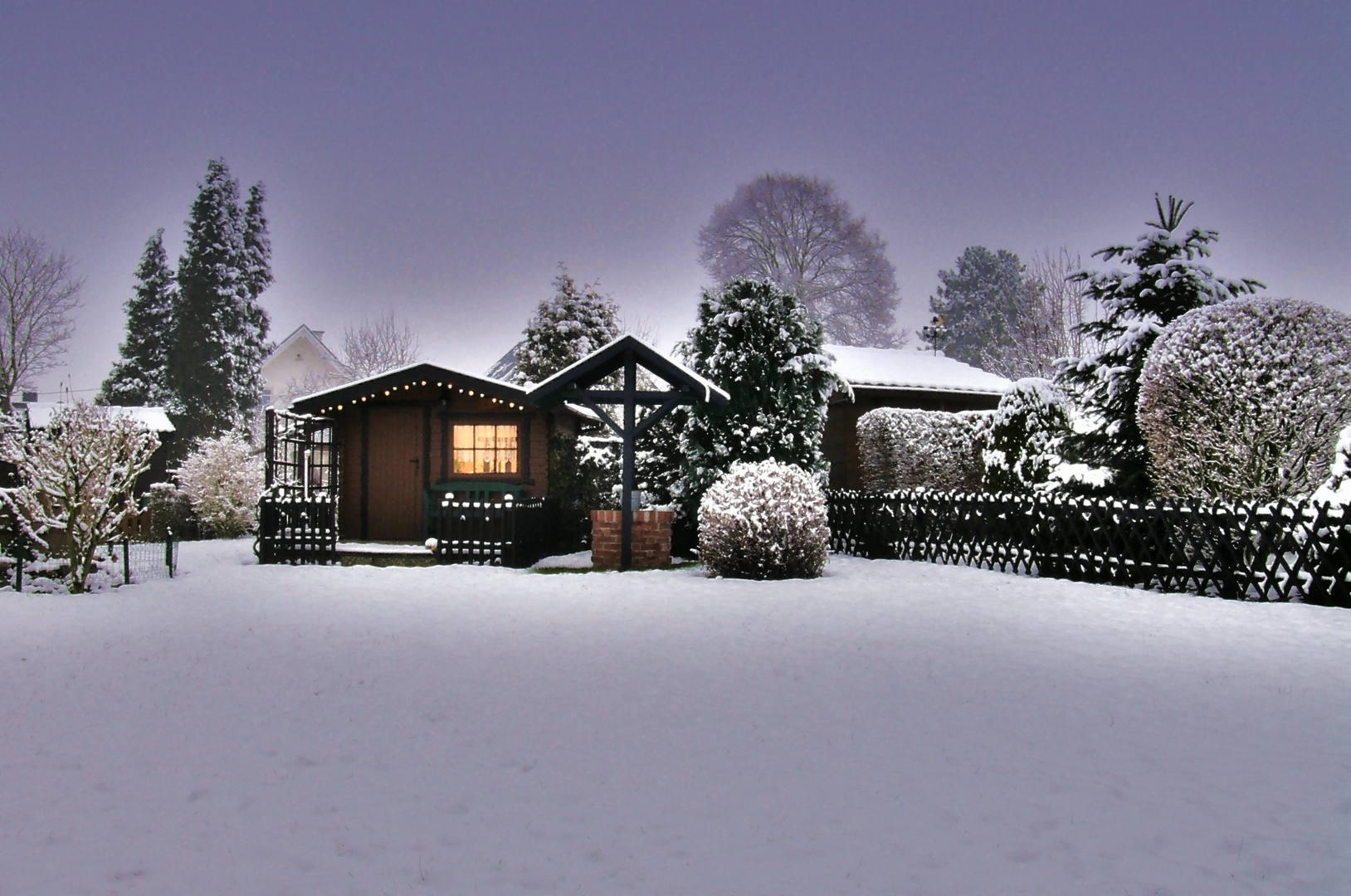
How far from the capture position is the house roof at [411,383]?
16125 mm

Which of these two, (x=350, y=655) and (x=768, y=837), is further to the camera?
(x=350, y=655)

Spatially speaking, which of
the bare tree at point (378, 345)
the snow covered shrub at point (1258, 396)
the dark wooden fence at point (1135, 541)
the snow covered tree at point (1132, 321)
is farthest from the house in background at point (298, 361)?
the snow covered shrub at point (1258, 396)

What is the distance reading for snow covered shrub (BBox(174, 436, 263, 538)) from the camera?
2147cm

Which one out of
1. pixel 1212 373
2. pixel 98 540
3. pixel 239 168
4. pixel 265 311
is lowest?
pixel 98 540

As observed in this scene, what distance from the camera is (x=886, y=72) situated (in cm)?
2100

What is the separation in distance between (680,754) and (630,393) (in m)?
9.46

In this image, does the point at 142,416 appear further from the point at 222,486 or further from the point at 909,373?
the point at 909,373

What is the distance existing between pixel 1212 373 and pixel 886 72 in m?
13.1

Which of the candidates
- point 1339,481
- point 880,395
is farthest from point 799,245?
point 1339,481

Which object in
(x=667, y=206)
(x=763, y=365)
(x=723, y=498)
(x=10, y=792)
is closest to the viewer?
(x=10, y=792)

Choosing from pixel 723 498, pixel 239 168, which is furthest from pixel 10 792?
pixel 239 168

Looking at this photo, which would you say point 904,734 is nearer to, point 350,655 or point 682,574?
point 350,655

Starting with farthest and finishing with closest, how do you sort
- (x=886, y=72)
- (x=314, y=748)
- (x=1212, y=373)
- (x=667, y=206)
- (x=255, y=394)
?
(x=255, y=394) < (x=667, y=206) < (x=886, y=72) < (x=1212, y=373) < (x=314, y=748)

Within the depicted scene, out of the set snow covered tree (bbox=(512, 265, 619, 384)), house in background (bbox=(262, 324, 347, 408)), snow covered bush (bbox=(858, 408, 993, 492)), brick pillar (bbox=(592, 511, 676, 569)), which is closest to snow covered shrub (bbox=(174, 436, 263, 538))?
snow covered tree (bbox=(512, 265, 619, 384))
